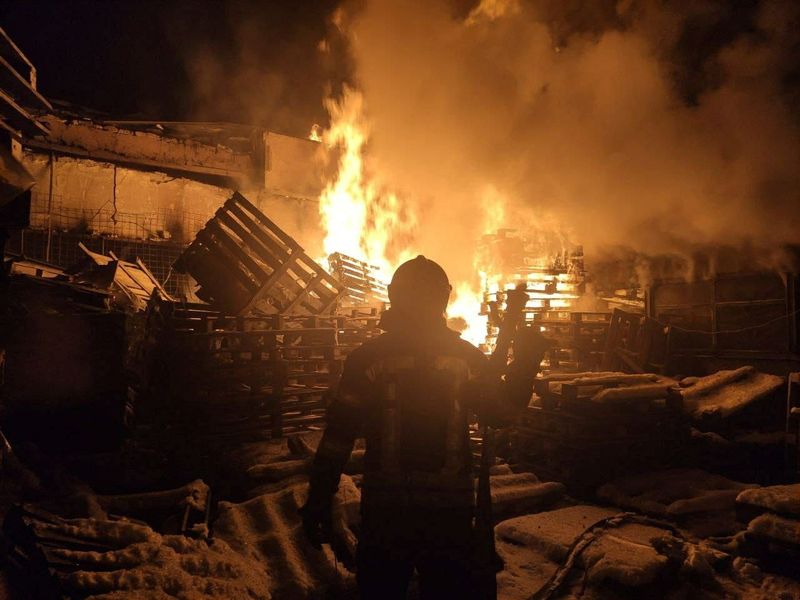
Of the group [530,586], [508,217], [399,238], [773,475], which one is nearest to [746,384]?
[773,475]

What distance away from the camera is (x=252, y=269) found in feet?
28.8

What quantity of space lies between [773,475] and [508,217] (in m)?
9.48

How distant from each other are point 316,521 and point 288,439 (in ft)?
13.7

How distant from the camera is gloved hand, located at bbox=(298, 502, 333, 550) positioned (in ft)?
8.89

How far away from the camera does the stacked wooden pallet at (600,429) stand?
21.0 feet

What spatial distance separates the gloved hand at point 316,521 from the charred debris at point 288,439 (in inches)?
47.6

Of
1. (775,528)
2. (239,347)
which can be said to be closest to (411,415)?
(775,528)

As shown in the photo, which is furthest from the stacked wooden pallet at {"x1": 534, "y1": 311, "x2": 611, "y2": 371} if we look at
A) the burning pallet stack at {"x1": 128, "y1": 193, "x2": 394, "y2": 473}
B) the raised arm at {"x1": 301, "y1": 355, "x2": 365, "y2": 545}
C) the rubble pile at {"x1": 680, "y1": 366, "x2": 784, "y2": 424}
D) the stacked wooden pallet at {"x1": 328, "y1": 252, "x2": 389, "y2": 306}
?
the raised arm at {"x1": 301, "y1": 355, "x2": 365, "y2": 545}

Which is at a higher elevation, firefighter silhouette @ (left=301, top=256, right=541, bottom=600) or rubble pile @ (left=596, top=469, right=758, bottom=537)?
firefighter silhouette @ (left=301, top=256, right=541, bottom=600)

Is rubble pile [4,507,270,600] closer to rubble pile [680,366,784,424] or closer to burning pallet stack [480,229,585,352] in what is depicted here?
rubble pile [680,366,784,424]

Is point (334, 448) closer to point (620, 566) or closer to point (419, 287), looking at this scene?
point (419, 287)

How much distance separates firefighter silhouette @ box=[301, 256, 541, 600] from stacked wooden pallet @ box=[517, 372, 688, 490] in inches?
165

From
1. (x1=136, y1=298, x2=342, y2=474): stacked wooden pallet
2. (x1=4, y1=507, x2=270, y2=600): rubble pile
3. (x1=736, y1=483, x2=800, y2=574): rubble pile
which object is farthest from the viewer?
(x1=136, y1=298, x2=342, y2=474): stacked wooden pallet

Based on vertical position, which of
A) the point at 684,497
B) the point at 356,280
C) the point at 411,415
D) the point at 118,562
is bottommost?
the point at 684,497
